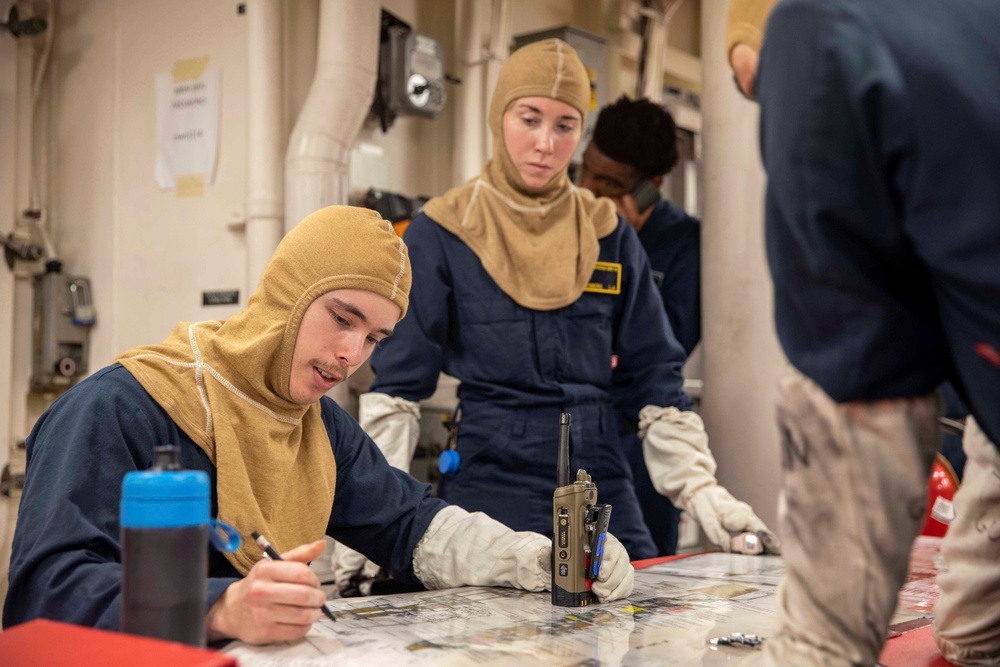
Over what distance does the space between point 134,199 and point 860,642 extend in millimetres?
2669

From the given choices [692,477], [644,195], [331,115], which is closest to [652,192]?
[644,195]

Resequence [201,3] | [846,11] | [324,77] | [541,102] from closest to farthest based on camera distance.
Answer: [846,11]
[541,102]
[324,77]
[201,3]

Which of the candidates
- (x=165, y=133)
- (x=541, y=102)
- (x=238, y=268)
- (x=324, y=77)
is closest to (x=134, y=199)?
(x=165, y=133)

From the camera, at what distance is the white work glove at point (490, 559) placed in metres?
1.49

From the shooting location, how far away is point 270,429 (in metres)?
1.41

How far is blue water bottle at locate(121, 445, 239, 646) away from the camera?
3.04 feet

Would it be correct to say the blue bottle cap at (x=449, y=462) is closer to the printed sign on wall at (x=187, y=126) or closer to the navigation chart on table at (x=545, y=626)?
the navigation chart on table at (x=545, y=626)

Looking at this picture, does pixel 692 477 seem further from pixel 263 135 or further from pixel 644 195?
pixel 263 135

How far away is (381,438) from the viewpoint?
6.86ft

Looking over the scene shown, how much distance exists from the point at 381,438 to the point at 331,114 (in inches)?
40.0

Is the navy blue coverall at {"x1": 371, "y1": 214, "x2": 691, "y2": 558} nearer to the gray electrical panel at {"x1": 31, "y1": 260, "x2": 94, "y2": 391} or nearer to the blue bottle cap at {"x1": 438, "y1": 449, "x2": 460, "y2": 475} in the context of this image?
the blue bottle cap at {"x1": 438, "y1": 449, "x2": 460, "y2": 475}

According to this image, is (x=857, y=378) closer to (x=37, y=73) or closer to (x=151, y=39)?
(x=151, y=39)

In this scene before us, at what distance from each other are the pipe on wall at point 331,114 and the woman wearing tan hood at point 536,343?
20.3 inches

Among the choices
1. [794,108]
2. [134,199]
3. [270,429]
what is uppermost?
[134,199]
